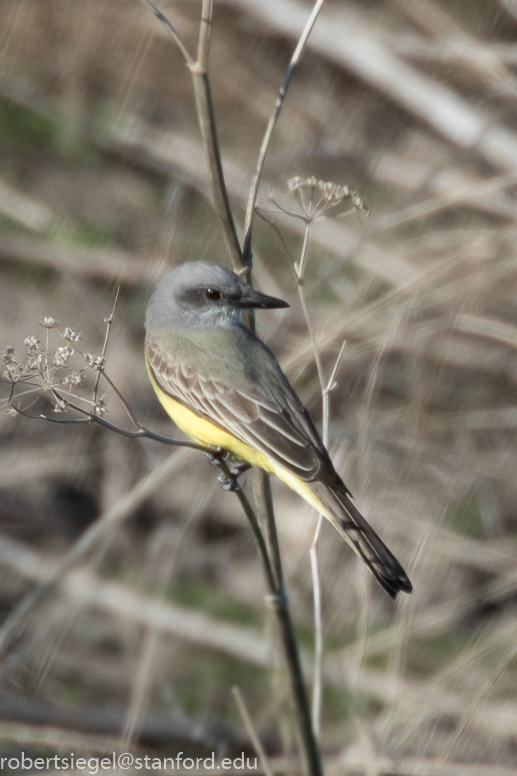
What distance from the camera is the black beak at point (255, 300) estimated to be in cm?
275

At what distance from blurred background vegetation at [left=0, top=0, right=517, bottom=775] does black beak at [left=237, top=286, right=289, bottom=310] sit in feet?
4.26

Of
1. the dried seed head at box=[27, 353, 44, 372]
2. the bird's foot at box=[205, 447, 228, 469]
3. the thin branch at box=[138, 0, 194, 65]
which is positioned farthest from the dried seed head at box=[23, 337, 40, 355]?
the thin branch at box=[138, 0, 194, 65]

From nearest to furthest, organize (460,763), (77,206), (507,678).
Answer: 1. (460,763)
2. (507,678)
3. (77,206)

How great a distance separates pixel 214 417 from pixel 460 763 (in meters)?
2.51

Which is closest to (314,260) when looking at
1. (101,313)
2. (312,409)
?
(312,409)

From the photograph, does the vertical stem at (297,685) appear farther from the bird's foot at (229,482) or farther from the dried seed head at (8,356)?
the dried seed head at (8,356)

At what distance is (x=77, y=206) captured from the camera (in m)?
5.49

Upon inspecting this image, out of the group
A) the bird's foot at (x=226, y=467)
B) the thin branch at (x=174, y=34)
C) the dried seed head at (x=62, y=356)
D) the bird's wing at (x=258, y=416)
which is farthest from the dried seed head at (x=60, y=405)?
the thin branch at (x=174, y=34)

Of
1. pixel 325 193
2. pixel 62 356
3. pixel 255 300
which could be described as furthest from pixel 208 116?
pixel 255 300

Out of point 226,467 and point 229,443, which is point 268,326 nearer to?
point 229,443

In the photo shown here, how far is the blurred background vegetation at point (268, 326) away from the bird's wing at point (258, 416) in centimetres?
128

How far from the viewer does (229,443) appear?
2.88m

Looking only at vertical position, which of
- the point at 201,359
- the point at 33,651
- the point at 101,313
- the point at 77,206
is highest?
the point at 201,359

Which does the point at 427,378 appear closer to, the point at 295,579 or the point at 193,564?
the point at 295,579
